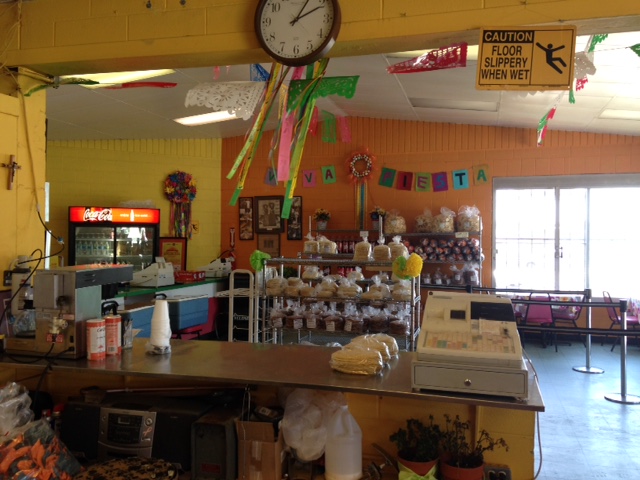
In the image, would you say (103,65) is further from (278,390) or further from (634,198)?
(634,198)

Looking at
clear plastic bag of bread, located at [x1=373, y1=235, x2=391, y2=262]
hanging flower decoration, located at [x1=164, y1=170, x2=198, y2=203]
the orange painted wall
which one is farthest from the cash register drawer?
hanging flower decoration, located at [x1=164, y1=170, x2=198, y2=203]

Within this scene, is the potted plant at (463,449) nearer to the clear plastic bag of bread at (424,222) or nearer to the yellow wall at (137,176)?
the clear plastic bag of bread at (424,222)

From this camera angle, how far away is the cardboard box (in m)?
2.17

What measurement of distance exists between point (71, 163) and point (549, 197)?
7.55 meters

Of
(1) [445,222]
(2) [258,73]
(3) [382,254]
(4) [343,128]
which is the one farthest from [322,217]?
(2) [258,73]

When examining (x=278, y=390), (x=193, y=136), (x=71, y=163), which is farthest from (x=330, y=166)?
(x=278, y=390)

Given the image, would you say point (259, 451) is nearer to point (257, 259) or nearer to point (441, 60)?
point (441, 60)

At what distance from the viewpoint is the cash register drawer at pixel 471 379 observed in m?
1.85

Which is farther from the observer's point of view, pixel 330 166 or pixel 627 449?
pixel 330 166

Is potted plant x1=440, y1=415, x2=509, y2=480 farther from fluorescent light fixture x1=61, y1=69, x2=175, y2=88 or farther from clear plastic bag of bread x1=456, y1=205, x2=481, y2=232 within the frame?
clear plastic bag of bread x1=456, y1=205, x2=481, y2=232

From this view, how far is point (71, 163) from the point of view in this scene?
8.27 meters

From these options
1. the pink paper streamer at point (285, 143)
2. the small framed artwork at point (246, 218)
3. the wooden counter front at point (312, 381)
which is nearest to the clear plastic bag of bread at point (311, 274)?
the pink paper streamer at point (285, 143)

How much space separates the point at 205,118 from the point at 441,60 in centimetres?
538

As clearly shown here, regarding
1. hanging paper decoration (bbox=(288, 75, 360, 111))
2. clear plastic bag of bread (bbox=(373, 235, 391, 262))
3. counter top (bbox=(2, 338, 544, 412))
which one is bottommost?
counter top (bbox=(2, 338, 544, 412))
